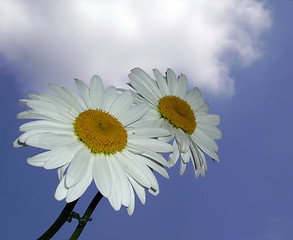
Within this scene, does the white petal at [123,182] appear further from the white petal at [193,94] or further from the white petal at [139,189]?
the white petal at [193,94]

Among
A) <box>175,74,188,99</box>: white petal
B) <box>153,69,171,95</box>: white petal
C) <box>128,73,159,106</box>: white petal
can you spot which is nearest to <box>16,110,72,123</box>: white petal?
<box>128,73,159,106</box>: white petal

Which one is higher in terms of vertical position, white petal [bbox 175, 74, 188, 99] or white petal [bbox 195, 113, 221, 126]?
white petal [bbox 175, 74, 188, 99]

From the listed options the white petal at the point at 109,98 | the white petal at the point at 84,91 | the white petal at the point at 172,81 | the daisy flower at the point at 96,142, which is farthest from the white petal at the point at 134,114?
the white petal at the point at 172,81

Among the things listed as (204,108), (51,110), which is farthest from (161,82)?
(51,110)

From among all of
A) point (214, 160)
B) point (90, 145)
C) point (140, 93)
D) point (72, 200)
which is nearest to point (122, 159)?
point (90, 145)

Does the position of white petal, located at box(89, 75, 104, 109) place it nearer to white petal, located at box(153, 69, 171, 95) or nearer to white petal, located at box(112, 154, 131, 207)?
white petal, located at box(112, 154, 131, 207)

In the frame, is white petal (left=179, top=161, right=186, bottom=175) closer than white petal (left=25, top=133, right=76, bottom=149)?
No

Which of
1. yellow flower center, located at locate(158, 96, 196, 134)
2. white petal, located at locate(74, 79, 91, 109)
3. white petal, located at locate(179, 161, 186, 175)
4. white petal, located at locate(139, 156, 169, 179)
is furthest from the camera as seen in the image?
yellow flower center, located at locate(158, 96, 196, 134)
